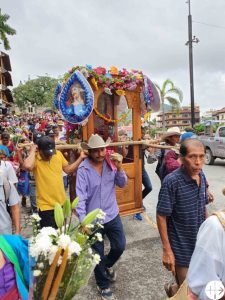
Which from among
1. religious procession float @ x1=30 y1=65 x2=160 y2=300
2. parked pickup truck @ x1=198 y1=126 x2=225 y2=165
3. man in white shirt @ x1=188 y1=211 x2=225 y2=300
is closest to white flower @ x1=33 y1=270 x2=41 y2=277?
religious procession float @ x1=30 y1=65 x2=160 y2=300

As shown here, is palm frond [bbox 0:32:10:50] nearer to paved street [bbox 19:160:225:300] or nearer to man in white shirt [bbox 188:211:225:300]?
paved street [bbox 19:160:225:300]

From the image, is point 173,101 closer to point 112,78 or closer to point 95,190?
point 112,78

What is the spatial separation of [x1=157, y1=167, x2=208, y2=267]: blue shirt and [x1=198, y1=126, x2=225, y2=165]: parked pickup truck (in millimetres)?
10324

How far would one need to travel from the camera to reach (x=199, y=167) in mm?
2529

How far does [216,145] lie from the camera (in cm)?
1259

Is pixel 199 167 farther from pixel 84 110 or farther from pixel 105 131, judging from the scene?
pixel 105 131

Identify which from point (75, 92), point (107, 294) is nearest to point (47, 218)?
point (107, 294)

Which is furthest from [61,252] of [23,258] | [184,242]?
[184,242]

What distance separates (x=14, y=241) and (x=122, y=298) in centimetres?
212

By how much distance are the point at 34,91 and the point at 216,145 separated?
58.2 m

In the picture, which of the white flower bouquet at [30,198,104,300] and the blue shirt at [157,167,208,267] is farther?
the blue shirt at [157,167,208,267]

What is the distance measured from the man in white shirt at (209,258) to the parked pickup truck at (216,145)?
11515 millimetres

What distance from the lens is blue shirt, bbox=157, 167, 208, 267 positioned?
2.54m

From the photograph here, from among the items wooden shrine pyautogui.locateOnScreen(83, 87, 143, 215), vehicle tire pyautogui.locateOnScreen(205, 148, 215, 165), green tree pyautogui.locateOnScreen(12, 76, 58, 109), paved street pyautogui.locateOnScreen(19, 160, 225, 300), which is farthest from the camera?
green tree pyautogui.locateOnScreen(12, 76, 58, 109)
